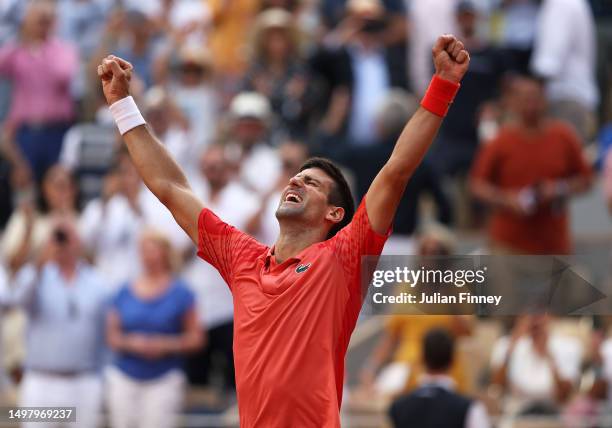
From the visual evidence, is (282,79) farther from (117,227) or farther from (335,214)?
(335,214)

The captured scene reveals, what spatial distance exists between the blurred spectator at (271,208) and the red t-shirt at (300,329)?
496cm

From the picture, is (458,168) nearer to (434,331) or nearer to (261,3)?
(261,3)

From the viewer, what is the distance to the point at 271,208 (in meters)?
11.0

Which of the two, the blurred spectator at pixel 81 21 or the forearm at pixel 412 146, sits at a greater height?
the blurred spectator at pixel 81 21

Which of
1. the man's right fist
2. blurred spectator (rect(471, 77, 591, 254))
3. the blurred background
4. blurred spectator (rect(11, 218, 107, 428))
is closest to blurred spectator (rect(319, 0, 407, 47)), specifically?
the blurred background

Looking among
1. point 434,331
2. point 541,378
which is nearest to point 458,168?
point 541,378

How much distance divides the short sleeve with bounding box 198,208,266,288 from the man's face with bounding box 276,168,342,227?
0.74ft

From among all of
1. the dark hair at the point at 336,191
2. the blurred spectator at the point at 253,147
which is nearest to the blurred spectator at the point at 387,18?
the blurred spectator at the point at 253,147

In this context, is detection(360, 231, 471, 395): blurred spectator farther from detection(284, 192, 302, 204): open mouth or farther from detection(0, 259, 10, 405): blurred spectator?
detection(284, 192, 302, 204): open mouth

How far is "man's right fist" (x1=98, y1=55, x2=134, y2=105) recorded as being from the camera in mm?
6109

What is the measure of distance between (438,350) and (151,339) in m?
2.25

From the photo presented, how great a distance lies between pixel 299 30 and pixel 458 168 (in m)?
2.01

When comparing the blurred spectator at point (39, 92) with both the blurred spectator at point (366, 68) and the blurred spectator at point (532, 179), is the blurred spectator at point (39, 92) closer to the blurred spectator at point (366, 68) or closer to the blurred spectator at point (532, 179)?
the blurred spectator at point (366, 68)

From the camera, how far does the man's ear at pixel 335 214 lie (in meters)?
5.90
